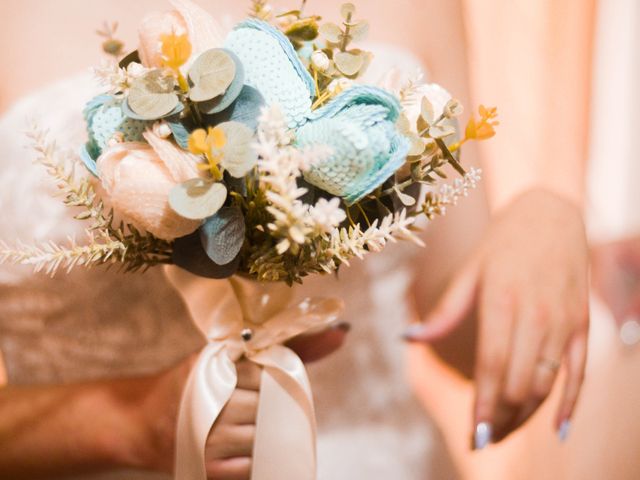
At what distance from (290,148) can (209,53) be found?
0.38 ft

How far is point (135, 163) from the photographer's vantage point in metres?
0.50

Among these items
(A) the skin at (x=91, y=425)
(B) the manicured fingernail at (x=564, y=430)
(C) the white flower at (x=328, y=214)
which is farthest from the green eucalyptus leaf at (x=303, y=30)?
(B) the manicured fingernail at (x=564, y=430)

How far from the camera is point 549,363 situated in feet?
3.14

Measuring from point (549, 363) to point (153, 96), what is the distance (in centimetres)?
81

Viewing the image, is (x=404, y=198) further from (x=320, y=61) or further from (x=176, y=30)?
(x=176, y=30)

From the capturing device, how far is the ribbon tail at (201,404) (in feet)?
2.21

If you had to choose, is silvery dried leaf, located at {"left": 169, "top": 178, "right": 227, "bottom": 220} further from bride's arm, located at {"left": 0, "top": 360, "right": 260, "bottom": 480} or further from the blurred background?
the blurred background

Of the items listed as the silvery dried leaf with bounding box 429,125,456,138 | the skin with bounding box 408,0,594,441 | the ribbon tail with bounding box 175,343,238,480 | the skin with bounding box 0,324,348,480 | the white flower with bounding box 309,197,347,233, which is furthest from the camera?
the skin with bounding box 408,0,594,441

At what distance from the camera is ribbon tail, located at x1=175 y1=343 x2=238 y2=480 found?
26.5 inches

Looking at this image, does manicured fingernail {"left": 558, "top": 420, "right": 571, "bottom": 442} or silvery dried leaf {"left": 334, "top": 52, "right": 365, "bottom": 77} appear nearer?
silvery dried leaf {"left": 334, "top": 52, "right": 365, "bottom": 77}

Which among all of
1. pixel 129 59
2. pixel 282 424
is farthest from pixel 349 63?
pixel 282 424

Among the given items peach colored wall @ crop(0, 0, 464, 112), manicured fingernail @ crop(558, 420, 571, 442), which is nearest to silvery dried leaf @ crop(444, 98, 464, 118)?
peach colored wall @ crop(0, 0, 464, 112)

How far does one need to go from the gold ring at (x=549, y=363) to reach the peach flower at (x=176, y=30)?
2.50 ft

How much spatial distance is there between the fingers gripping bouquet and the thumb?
40 cm
